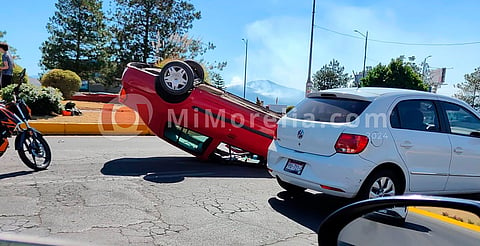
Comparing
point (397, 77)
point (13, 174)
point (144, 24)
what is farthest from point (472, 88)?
point (13, 174)

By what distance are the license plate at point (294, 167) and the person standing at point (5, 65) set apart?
9245 millimetres

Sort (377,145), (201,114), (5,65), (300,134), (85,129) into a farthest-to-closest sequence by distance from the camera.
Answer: (85,129), (5,65), (201,114), (300,134), (377,145)

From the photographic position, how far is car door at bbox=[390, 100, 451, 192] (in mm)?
4559

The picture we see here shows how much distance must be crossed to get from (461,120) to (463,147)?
398 millimetres

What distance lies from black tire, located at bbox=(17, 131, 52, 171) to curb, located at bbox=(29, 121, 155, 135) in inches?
184

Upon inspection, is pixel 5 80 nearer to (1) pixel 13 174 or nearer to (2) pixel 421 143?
(1) pixel 13 174

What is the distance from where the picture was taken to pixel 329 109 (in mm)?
4734

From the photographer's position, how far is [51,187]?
502 cm

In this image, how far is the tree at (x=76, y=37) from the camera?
127ft

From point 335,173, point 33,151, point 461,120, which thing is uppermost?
point 461,120

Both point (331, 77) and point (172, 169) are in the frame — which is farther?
point (331, 77)

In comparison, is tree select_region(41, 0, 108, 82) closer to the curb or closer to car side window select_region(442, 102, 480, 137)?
the curb

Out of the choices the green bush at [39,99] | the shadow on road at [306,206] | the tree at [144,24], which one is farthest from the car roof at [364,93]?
the tree at [144,24]

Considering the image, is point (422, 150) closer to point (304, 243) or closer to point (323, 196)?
point (323, 196)
